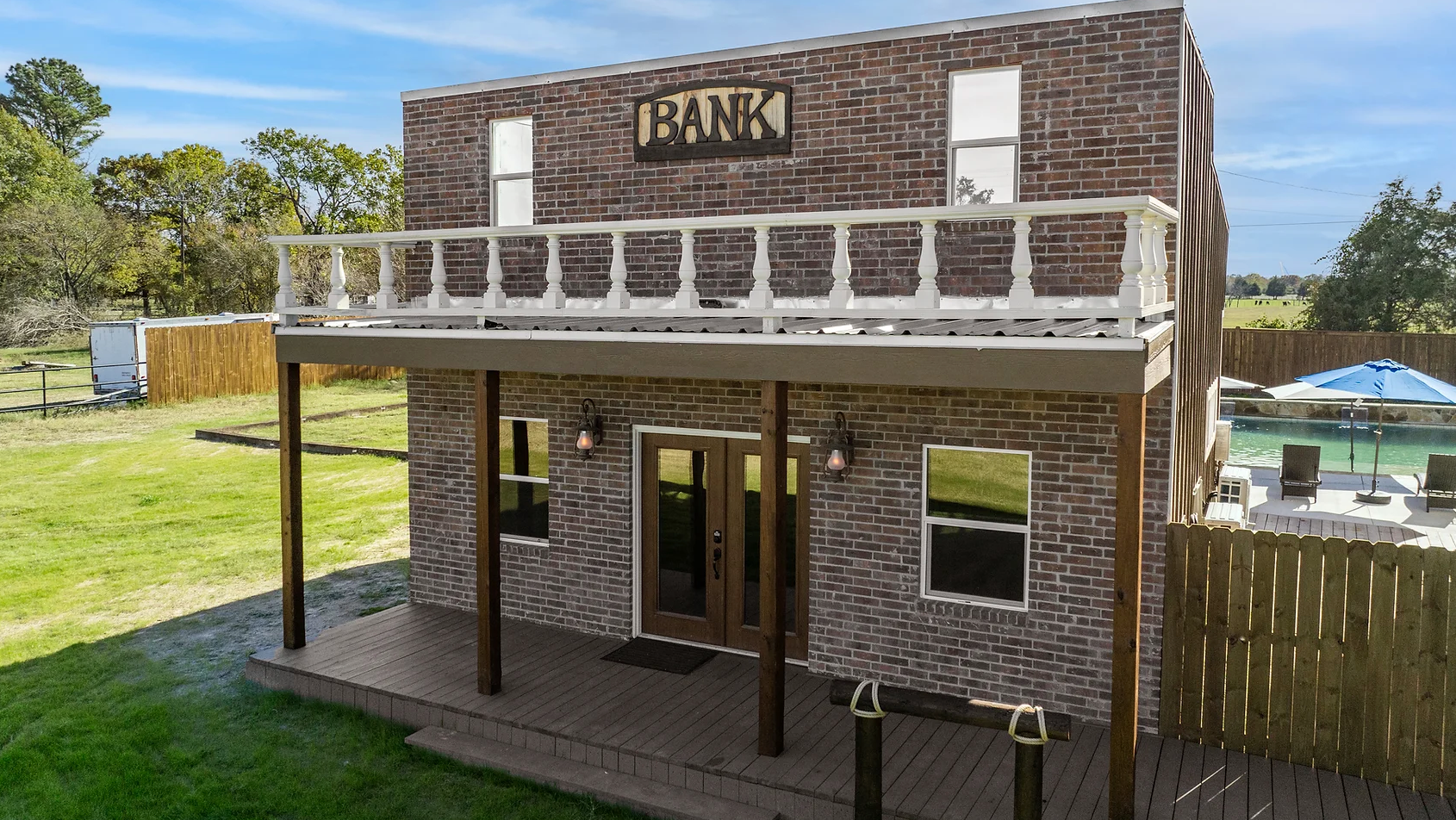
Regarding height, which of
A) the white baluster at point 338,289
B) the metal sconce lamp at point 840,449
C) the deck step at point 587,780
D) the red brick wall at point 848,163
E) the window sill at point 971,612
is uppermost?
the red brick wall at point 848,163

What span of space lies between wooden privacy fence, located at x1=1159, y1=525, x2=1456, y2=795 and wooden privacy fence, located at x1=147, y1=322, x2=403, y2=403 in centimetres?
2506

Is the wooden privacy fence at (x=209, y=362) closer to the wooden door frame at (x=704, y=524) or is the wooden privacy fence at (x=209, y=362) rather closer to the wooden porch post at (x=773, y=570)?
the wooden door frame at (x=704, y=524)

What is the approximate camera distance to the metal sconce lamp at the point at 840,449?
26.8 feet

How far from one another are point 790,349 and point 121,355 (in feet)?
86.7

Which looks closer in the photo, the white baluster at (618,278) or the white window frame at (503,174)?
the white baluster at (618,278)

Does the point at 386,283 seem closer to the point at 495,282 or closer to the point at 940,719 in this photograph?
the point at 495,282

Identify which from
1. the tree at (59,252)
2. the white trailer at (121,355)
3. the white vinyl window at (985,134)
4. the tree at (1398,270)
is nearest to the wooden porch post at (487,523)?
the white vinyl window at (985,134)

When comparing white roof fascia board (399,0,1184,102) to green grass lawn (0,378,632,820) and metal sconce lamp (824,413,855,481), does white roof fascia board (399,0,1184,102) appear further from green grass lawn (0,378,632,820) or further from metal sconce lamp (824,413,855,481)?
green grass lawn (0,378,632,820)

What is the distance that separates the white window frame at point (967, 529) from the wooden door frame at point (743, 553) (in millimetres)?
1044

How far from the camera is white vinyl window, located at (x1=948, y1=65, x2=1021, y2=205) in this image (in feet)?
25.8

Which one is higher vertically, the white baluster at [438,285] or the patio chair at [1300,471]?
the white baluster at [438,285]

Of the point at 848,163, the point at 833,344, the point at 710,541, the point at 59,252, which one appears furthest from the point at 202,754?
the point at 59,252

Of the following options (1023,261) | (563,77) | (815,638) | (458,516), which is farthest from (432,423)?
(1023,261)

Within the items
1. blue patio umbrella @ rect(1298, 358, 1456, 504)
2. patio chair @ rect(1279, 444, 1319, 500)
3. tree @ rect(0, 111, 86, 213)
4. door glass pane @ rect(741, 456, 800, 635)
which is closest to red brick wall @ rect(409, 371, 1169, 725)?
door glass pane @ rect(741, 456, 800, 635)
